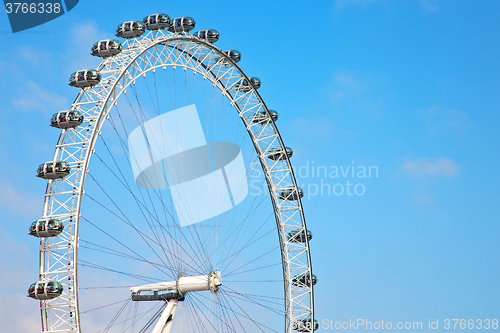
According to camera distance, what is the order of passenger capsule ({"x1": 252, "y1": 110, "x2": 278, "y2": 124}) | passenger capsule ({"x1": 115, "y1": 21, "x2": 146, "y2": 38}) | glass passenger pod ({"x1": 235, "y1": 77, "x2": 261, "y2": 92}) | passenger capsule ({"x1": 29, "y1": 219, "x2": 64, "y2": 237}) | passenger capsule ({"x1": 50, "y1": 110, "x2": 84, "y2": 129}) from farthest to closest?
passenger capsule ({"x1": 252, "y1": 110, "x2": 278, "y2": 124}) < glass passenger pod ({"x1": 235, "y1": 77, "x2": 261, "y2": 92}) < passenger capsule ({"x1": 115, "y1": 21, "x2": 146, "y2": 38}) < passenger capsule ({"x1": 50, "y1": 110, "x2": 84, "y2": 129}) < passenger capsule ({"x1": 29, "y1": 219, "x2": 64, "y2": 237})

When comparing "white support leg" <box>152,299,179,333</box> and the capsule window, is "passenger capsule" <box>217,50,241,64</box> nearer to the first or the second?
"white support leg" <box>152,299,179,333</box>

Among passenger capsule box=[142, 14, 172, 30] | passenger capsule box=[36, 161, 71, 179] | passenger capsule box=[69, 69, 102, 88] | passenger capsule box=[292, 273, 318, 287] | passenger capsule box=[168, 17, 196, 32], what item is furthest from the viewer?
passenger capsule box=[292, 273, 318, 287]

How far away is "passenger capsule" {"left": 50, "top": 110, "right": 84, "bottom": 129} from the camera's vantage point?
1240 inches

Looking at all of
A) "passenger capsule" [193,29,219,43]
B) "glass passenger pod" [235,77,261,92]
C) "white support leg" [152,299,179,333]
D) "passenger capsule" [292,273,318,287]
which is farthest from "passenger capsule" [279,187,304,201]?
"white support leg" [152,299,179,333]

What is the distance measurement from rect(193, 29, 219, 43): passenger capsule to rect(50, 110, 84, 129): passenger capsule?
482 inches

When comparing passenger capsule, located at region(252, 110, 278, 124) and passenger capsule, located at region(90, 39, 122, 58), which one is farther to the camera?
passenger capsule, located at region(252, 110, 278, 124)

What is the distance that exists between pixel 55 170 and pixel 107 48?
7.04 metres

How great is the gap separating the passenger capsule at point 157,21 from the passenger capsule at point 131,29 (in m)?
1.20

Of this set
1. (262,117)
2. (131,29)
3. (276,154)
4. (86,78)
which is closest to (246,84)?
(262,117)

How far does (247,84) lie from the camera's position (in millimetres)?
45906

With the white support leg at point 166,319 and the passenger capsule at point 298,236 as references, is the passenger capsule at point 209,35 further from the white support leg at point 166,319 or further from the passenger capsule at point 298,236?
the white support leg at point 166,319

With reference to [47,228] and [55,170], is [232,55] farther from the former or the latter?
[47,228]

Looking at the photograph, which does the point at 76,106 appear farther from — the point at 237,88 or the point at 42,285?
the point at 237,88

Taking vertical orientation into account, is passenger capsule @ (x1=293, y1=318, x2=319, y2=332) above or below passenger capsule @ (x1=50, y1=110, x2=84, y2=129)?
below
